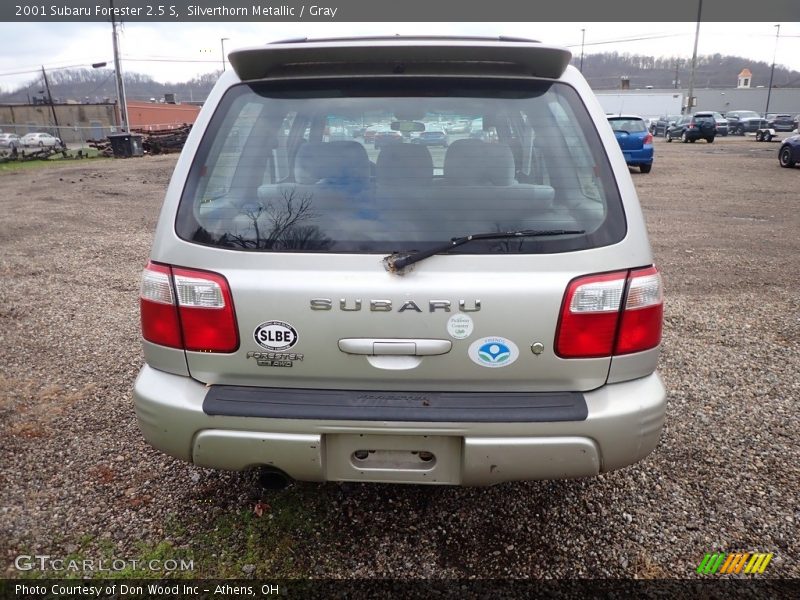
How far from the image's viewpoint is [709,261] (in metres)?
7.20

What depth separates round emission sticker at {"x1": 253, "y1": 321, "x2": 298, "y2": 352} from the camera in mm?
1988

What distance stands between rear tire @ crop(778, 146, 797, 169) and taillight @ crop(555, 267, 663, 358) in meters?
19.4

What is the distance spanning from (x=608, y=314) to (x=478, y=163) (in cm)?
73

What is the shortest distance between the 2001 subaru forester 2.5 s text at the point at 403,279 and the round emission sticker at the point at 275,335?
0.03 feet

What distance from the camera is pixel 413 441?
203cm

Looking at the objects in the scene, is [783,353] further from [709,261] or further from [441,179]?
[441,179]

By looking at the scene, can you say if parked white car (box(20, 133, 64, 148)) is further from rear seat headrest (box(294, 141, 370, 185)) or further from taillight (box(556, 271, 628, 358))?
taillight (box(556, 271, 628, 358))

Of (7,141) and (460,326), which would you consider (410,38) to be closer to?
(460,326)

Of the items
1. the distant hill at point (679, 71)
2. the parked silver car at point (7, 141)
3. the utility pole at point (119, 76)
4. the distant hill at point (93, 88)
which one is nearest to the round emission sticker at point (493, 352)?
the utility pole at point (119, 76)

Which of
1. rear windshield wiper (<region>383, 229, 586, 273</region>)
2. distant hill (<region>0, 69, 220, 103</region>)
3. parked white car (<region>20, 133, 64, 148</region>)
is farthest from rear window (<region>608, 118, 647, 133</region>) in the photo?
distant hill (<region>0, 69, 220, 103</region>)

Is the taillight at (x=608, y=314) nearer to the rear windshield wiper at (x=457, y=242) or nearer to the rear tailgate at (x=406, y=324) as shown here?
the rear tailgate at (x=406, y=324)

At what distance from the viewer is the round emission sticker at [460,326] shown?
1941 millimetres

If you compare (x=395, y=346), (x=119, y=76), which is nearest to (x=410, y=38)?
(x=395, y=346)
